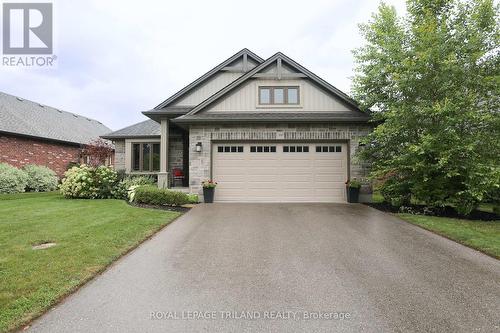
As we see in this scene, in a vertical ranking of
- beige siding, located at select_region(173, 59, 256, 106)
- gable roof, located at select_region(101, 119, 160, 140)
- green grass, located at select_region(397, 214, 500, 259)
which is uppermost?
beige siding, located at select_region(173, 59, 256, 106)

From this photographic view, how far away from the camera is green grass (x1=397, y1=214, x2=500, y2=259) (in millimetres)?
5646

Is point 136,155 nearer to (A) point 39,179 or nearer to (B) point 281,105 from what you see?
(A) point 39,179

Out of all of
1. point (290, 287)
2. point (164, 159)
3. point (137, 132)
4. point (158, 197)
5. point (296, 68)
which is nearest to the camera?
point (290, 287)

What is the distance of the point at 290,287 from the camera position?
3.79 metres

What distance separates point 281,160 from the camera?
12.1 metres

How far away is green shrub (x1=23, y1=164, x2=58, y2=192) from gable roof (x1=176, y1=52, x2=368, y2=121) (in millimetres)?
11383

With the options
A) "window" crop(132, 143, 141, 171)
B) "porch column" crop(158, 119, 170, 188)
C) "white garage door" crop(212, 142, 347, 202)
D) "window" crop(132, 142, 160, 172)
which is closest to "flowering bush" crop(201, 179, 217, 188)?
"white garage door" crop(212, 142, 347, 202)

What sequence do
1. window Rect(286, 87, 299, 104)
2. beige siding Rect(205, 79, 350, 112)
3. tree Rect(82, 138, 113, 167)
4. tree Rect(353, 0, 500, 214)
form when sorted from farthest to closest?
tree Rect(82, 138, 113, 167), window Rect(286, 87, 299, 104), beige siding Rect(205, 79, 350, 112), tree Rect(353, 0, 500, 214)

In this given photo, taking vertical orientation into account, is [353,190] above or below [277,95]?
below

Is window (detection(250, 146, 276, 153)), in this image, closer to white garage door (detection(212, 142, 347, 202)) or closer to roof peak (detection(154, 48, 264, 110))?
white garage door (detection(212, 142, 347, 202))

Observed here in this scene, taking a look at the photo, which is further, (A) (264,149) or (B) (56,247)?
(A) (264,149)

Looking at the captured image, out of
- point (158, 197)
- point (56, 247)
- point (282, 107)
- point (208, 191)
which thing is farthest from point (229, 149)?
point (56, 247)

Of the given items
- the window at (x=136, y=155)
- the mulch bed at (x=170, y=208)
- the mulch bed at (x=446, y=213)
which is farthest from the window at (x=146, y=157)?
the mulch bed at (x=446, y=213)

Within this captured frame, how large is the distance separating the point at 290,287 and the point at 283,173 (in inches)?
329
